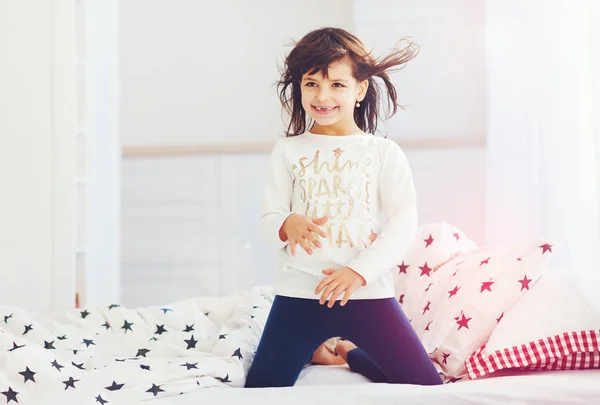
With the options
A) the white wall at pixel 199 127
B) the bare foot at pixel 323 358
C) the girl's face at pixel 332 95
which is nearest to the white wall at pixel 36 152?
the white wall at pixel 199 127

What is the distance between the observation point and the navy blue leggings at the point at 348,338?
1356 millimetres

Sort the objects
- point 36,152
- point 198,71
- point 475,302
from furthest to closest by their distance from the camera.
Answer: point 198,71 → point 36,152 → point 475,302

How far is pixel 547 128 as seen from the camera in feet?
5.48

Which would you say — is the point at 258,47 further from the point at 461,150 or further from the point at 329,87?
the point at 329,87

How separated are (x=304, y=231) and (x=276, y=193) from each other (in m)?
0.14

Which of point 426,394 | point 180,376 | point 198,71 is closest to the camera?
point 426,394

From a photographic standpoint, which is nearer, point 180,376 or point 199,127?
point 180,376

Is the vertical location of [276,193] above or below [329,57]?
below

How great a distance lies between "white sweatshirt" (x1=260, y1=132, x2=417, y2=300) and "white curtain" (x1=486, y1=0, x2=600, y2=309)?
33 centimetres

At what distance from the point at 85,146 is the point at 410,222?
1520 millimetres

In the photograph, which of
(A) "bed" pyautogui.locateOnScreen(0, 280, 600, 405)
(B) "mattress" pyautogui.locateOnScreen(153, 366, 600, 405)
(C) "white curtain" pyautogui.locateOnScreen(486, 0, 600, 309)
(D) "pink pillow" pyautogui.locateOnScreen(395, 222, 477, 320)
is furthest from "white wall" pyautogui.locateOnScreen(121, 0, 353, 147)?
(B) "mattress" pyautogui.locateOnScreen(153, 366, 600, 405)

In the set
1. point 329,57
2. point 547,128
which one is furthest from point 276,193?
point 547,128

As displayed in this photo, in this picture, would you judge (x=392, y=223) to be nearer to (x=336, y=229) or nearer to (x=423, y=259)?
(x=336, y=229)

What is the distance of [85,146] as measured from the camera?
2.60 metres
